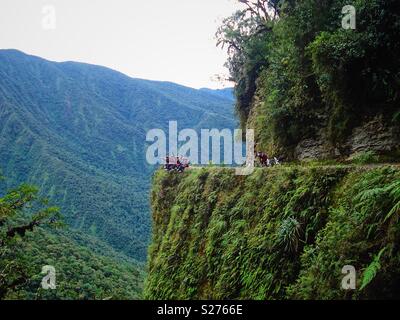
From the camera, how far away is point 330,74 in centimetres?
1185

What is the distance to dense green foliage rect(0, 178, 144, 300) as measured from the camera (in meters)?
11.7

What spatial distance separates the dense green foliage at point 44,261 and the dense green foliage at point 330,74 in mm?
9547

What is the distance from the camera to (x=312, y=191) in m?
8.15

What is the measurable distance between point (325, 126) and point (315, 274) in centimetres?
836

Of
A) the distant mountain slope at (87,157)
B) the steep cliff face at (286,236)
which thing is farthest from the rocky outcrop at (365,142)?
the distant mountain slope at (87,157)

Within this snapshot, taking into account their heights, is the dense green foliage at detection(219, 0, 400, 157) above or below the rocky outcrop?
above

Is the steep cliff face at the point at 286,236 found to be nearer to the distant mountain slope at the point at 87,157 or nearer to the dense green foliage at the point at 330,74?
the dense green foliage at the point at 330,74

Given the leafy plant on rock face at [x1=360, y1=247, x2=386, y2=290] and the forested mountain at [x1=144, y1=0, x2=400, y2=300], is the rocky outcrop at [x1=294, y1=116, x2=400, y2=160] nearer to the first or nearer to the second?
the forested mountain at [x1=144, y1=0, x2=400, y2=300]

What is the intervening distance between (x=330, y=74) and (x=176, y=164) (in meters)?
8.98

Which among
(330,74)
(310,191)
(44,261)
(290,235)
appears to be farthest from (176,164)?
(44,261)

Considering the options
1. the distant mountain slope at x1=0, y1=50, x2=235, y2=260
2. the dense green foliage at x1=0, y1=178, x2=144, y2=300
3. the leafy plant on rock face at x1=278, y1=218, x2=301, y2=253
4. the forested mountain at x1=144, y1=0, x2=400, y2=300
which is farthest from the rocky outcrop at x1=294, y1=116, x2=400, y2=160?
the distant mountain slope at x1=0, y1=50, x2=235, y2=260

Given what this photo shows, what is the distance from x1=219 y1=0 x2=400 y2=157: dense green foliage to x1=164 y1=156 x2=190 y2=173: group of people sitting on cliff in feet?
13.1

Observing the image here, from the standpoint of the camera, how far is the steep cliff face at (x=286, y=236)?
597 cm
